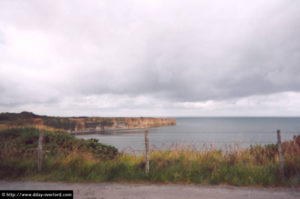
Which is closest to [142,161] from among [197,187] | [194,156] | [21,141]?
[194,156]

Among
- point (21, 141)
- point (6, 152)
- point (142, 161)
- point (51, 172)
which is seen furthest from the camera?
point (21, 141)

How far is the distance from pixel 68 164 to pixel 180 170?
195 inches

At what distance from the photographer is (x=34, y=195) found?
617 centimetres

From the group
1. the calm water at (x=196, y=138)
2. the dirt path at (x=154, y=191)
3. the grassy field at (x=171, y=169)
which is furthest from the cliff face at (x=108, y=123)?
the dirt path at (x=154, y=191)

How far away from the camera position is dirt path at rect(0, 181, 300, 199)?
5926mm

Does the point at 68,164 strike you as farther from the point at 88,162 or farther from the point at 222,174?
the point at 222,174

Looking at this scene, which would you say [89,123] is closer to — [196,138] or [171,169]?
[196,138]

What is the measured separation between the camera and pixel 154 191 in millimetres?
6348

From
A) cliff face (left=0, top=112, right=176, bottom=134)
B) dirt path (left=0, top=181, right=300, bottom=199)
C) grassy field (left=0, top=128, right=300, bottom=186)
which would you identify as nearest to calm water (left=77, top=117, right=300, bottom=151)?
grassy field (left=0, top=128, right=300, bottom=186)

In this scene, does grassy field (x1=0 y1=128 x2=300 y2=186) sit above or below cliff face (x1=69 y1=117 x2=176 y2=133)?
above

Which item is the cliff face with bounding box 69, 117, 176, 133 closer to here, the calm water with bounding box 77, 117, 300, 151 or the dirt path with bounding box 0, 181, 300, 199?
the calm water with bounding box 77, 117, 300, 151

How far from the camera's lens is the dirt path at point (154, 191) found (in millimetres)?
5926

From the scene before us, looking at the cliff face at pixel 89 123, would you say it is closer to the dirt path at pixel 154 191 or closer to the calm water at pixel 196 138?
the calm water at pixel 196 138

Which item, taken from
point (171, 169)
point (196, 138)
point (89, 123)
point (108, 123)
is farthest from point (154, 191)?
point (108, 123)
